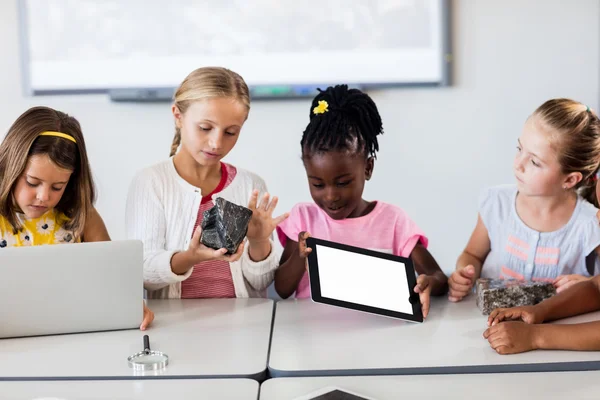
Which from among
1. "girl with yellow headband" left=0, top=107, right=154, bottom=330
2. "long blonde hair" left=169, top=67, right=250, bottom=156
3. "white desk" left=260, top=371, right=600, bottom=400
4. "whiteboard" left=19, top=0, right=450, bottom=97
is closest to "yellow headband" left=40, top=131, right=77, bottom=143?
"girl with yellow headband" left=0, top=107, right=154, bottom=330

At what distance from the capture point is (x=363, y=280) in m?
1.67

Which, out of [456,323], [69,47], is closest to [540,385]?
[456,323]

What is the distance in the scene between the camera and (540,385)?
4.07 ft

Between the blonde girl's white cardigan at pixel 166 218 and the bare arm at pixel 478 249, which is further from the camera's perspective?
the bare arm at pixel 478 249

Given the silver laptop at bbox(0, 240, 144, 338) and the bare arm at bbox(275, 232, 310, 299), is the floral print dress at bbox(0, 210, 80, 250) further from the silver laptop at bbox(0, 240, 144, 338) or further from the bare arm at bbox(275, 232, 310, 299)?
the bare arm at bbox(275, 232, 310, 299)

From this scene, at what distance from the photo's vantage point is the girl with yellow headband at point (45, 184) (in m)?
1.80

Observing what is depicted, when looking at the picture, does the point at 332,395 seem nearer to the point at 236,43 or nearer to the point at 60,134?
the point at 60,134

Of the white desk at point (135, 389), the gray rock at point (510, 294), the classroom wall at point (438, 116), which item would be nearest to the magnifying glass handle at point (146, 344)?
the white desk at point (135, 389)

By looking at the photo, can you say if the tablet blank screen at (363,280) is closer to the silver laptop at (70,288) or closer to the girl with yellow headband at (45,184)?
the silver laptop at (70,288)

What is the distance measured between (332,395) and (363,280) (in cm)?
52

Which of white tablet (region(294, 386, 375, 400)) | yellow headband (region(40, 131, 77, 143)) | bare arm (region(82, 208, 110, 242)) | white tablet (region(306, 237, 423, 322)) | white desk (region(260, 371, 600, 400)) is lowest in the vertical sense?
white desk (region(260, 371, 600, 400))

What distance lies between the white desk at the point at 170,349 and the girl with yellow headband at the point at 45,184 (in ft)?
1.37

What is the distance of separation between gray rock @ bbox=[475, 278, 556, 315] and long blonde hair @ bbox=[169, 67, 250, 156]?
0.86m

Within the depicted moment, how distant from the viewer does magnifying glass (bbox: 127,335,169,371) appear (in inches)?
51.9
